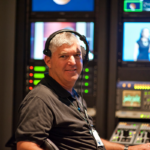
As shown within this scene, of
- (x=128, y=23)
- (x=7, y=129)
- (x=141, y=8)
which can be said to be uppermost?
(x=141, y=8)

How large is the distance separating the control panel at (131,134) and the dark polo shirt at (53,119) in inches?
19.1

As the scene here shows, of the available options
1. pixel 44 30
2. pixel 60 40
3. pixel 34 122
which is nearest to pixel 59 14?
pixel 44 30

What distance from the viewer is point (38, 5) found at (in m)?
2.12

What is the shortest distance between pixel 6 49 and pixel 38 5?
487 mm

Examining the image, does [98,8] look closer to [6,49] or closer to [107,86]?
[107,86]

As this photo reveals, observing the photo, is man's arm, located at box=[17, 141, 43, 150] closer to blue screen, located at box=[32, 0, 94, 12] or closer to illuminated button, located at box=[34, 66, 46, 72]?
illuminated button, located at box=[34, 66, 46, 72]

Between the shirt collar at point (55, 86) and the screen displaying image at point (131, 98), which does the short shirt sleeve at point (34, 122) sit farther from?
the screen displaying image at point (131, 98)

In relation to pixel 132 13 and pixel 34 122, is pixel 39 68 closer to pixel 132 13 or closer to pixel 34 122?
pixel 132 13

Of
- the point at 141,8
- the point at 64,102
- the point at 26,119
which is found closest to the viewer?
the point at 26,119

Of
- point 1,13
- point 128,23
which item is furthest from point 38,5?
point 128,23

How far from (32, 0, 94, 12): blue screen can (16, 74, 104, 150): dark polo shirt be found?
979 mm

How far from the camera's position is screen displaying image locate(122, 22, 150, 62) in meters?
2.00

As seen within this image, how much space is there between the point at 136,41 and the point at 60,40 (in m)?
0.97

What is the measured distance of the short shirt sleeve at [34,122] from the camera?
1.03 m
